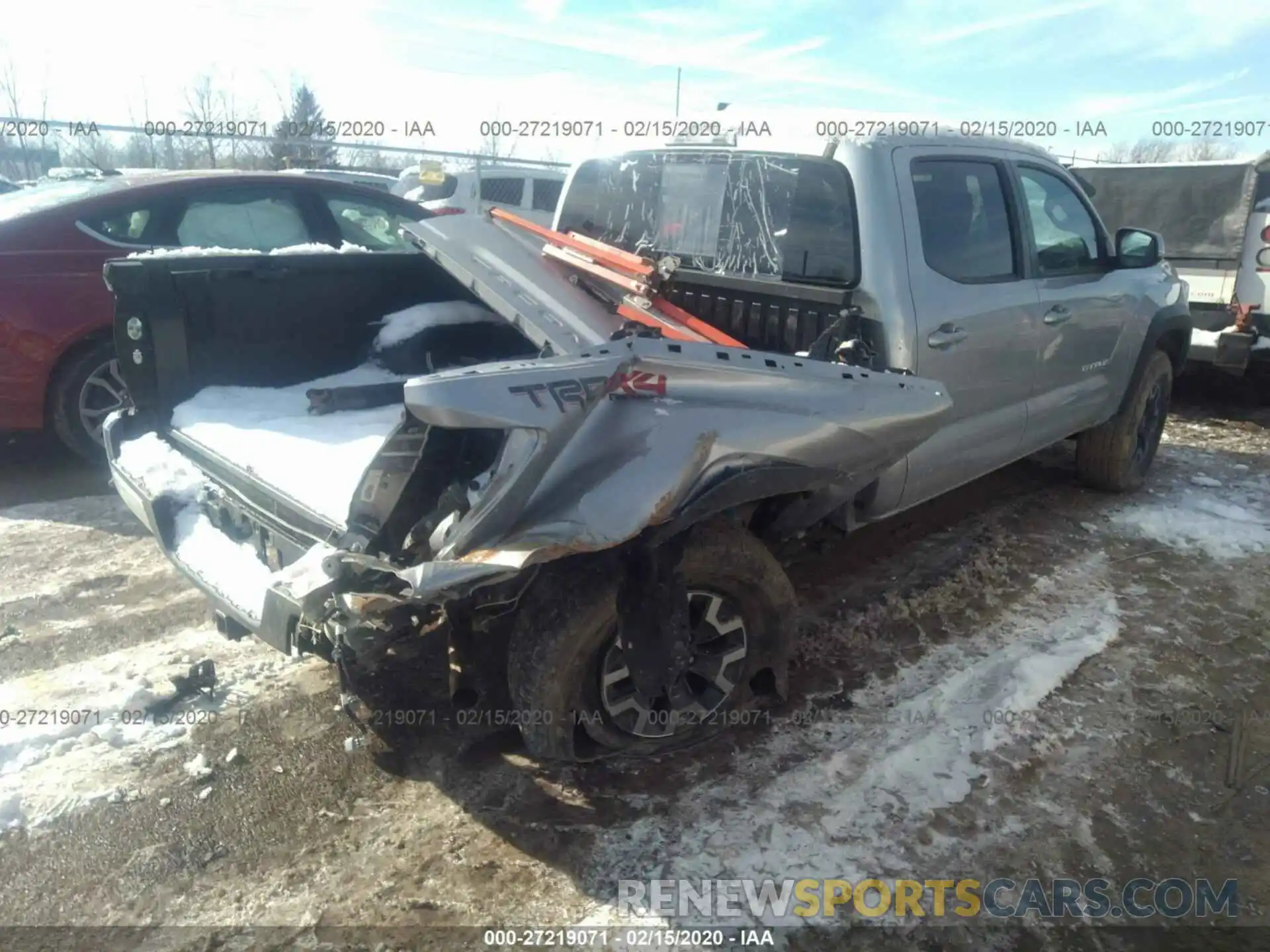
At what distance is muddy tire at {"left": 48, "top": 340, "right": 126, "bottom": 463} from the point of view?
506cm

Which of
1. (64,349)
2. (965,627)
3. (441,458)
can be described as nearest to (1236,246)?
(965,627)

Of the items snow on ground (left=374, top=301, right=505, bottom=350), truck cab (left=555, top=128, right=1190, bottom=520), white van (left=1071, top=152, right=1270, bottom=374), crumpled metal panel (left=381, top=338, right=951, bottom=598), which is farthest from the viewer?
white van (left=1071, top=152, right=1270, bottom=374)

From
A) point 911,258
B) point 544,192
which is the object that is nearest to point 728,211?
point 911,258

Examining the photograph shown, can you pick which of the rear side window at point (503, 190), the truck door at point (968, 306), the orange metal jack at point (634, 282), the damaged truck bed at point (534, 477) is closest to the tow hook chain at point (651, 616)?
the damaged truck bed at point (534, 477)

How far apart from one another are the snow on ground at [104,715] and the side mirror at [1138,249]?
4.39m

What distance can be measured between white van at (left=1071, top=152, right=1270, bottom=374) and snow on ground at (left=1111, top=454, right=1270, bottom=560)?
1627 millimetres

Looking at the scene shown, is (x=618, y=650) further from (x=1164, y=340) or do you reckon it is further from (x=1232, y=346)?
(x=1232, y=346)

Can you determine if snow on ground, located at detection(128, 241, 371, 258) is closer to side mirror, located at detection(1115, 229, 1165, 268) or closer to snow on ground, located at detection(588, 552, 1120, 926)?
snow on ground, located at detection(588, 552, 1120, 926)

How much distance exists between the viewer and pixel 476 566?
2.14 m

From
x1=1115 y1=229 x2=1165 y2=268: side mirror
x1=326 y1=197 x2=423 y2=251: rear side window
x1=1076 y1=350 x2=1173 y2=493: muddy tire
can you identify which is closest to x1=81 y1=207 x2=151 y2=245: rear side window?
x1=326 y1=197 x2=423 y2=251: rear side window

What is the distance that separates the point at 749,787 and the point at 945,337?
1855 millimetres

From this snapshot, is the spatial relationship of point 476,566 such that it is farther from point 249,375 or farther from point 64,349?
point 64,349

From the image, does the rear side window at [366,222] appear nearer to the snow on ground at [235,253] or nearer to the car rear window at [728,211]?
the snow on ground at [235,253]

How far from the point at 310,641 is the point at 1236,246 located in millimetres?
8053
